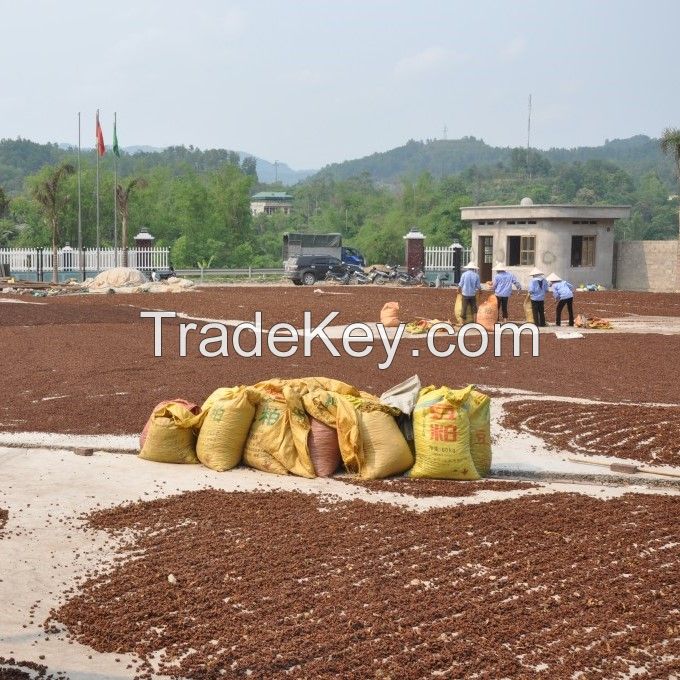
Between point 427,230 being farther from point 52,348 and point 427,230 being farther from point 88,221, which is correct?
point 52,348

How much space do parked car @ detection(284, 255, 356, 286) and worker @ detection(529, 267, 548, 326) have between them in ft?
71.8

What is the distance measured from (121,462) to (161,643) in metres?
4.63

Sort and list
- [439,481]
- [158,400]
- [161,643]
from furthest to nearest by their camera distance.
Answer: [158,400], [439,481], [161,643]

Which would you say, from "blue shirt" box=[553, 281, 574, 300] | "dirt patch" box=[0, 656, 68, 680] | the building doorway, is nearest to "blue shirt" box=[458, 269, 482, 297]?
"blue shirt" box=[553, 281, 574, 300]

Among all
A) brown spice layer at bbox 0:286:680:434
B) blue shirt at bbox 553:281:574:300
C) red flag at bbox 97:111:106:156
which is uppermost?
red flag at bbox 97:111:106:156

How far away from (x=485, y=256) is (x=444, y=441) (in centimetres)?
3636

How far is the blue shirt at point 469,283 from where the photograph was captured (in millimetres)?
23562

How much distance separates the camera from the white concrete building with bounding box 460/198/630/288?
4225cm

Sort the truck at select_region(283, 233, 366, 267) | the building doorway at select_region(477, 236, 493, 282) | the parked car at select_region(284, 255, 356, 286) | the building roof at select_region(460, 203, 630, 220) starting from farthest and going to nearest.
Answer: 1. the truck at select_region(283, 233, 366, 267)
2. the parked car at select_region(284, 255, 356, 286)
3. the building doorway at select_region(477, 236, 493, 282)
4. the building roof at select_region(460, 203, 630, 220)

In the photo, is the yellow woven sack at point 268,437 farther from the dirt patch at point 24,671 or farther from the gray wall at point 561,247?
the gray wall at point 561,247

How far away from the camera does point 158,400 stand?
13281 millimetres

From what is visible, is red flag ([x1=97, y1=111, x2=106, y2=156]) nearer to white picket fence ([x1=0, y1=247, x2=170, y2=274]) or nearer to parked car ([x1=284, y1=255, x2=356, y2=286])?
white picket fence ([x1=0, y1=247, x2=170, y2=274])

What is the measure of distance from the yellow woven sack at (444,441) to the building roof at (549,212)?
33007mm

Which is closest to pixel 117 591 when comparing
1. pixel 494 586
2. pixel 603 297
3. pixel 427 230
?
pixel 494 586
